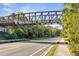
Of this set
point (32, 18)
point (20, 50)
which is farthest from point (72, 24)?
point (20, 50)

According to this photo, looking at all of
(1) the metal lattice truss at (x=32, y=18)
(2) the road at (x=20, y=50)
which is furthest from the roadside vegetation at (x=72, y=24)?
(2) the road at (x=20, y=50)

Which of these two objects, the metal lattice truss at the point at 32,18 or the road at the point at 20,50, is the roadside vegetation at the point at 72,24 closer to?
the metal lattice truss at the point at 32,18

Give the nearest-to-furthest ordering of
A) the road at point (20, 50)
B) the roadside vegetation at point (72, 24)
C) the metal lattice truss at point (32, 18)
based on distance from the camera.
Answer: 1. the roadside vegetation at point (72, 24)
2. the road at point (20, 50)
3. the metal lattice truss at point (32, 18)

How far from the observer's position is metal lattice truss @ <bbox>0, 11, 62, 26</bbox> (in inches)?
620

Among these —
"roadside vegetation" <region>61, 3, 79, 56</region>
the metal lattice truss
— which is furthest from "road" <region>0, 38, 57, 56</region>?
"roadside vegetation" <region>61, 3, 79, 56</region>

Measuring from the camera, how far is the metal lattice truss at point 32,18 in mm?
15744

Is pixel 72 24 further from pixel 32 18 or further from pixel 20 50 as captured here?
pixel 20 50

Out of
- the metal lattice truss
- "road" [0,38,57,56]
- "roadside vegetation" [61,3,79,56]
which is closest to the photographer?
"roadside vegetation" [61,3,79,56]

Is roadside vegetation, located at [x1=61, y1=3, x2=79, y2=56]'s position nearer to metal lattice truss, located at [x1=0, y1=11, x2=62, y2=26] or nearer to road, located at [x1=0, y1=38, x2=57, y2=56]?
metal lattice truss, located at [x1=0, y1=11, x2=62, y2=26]

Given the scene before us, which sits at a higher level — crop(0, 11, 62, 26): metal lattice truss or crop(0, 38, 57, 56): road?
crop(0, 11, 62, 26): metal lattice truss

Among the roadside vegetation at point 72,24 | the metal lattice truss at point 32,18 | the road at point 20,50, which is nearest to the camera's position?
the roadside vegetation at point 72,24

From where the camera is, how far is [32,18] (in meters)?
16.9

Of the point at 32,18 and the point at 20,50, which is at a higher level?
the point at 32,18

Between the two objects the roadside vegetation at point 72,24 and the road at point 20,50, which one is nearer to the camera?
the roadside vegetation at point 72,24
